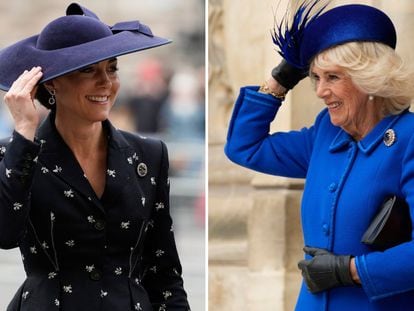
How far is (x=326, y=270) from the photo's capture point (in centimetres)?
331

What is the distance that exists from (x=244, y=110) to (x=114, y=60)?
51 cm

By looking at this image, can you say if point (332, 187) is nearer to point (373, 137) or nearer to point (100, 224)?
point (373, 137)

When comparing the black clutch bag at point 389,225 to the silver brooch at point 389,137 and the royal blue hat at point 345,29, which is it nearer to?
the silver brooch at point 389,137

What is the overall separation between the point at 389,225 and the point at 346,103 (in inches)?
14.1

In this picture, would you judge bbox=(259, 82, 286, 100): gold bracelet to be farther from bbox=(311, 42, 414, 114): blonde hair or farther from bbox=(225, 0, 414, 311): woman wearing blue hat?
bbox=(311, 42, 414, 114): blonde hair

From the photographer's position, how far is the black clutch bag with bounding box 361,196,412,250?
10.6 ft

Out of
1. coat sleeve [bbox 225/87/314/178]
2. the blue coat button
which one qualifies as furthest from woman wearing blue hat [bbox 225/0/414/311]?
coat sleeve [bbox 225/87/314/178]

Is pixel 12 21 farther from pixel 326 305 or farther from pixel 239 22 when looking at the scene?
pixel 326 305

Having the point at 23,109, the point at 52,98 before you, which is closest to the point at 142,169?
the point at 52,98

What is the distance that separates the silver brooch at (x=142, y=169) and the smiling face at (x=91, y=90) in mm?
213

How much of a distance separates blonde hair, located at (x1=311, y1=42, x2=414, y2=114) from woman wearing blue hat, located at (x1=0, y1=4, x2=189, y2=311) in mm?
482

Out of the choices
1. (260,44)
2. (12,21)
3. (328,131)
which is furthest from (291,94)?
(12,21)

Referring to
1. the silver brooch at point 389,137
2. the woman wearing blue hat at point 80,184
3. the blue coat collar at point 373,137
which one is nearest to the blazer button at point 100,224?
the woman wearing blue hat at point 80,184

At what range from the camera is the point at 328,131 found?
3.55 metres
